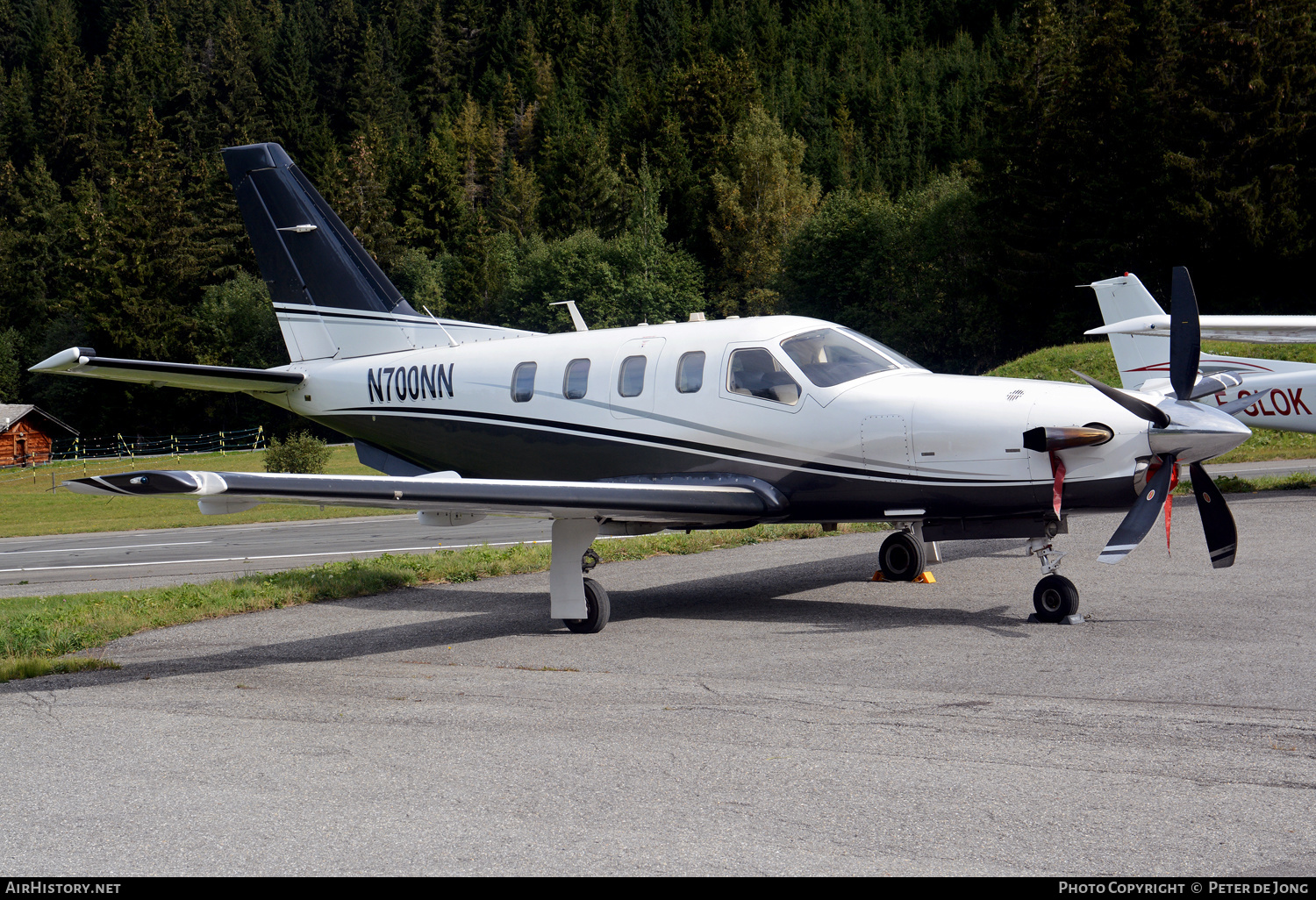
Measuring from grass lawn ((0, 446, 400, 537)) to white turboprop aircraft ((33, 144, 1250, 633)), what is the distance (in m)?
7.35

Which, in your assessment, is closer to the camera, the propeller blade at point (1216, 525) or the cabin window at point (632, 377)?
the propeller blade at point (1216, 525)

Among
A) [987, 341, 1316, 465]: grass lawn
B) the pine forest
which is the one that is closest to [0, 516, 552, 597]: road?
[987, 341, 1316, 465]: grass lawn

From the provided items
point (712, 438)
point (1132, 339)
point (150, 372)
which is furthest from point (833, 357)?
point (1132, 339)

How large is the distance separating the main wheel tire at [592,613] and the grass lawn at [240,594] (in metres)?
3.88

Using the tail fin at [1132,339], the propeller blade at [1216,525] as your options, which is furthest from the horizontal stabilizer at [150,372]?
the tail fin at [1132,339]

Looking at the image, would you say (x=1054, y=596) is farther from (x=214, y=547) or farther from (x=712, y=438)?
(x=214, y=547)

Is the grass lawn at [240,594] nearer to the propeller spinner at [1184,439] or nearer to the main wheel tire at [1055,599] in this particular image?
the main wheel tire at [1055,599]

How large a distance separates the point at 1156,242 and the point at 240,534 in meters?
44.6

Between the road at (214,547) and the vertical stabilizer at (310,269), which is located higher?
the vertical stabilizer at (310,269)

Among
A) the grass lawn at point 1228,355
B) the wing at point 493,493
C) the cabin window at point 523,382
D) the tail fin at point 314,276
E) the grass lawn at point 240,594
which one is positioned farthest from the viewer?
the grass lawn at point 1228,355

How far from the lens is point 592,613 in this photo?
10133 millimetres

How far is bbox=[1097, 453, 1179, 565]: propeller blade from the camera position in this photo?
8453mm

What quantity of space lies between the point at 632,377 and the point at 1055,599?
15.2 feet

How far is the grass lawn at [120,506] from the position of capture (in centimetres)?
3228
